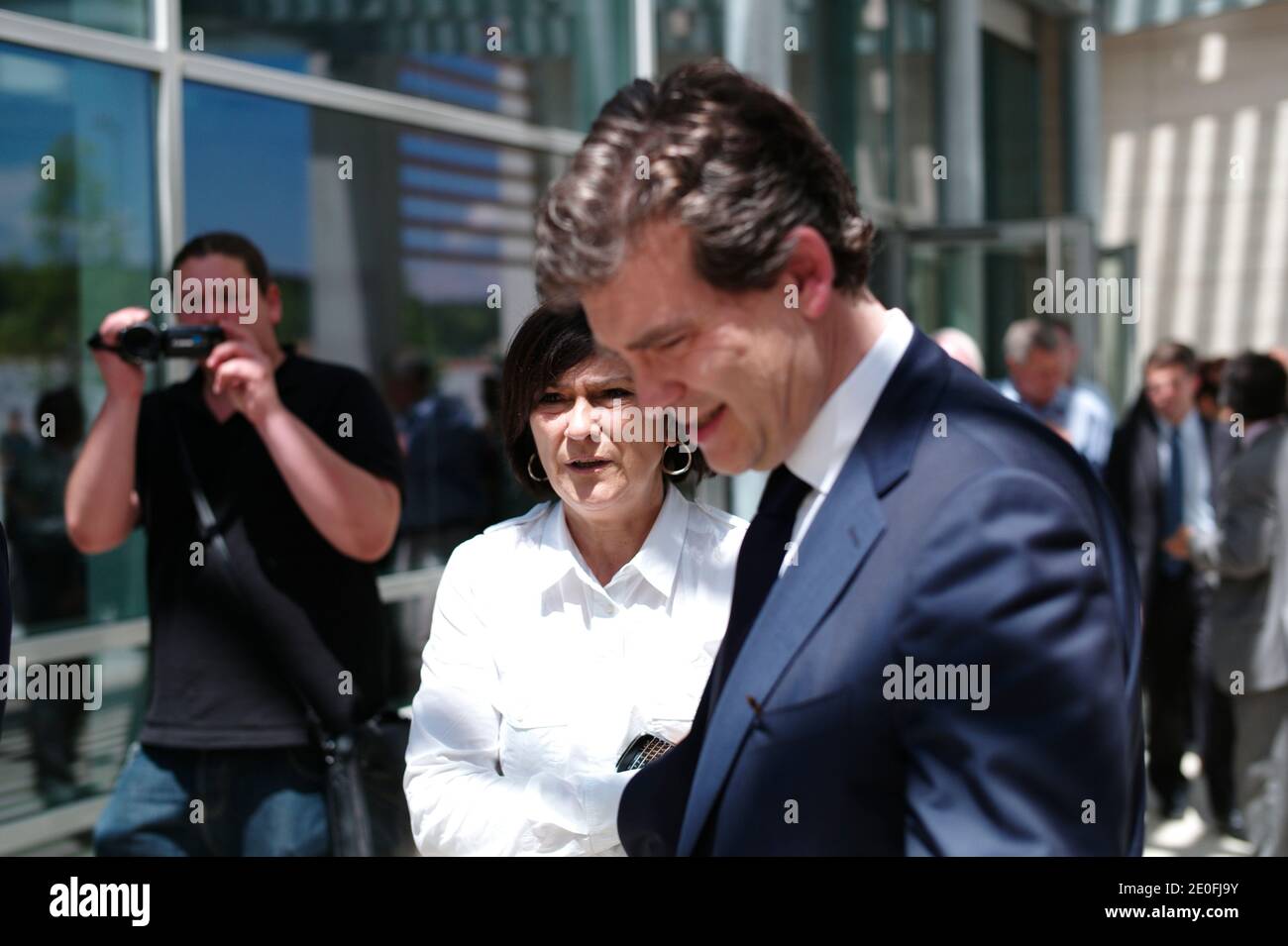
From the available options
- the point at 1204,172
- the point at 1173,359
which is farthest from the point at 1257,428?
the point at 1204,172

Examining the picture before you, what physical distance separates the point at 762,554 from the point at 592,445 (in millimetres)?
534

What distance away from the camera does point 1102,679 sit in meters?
1.13

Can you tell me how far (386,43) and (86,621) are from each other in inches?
107

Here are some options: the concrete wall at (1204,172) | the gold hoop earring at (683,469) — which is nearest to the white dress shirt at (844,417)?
the gold hoop earring at (683,469)

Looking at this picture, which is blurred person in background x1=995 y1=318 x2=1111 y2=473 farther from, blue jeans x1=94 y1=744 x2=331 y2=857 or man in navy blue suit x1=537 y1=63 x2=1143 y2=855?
man in navy blue suit x1=537 y1=63 x2=1143 y2=855

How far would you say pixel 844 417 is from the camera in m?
1.31

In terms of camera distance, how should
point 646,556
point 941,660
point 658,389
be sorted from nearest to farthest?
1. point 941,660
2. point 658,389
3. point 646,556

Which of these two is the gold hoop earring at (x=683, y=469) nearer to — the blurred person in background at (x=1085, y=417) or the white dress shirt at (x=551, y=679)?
the white dress shirt at (x=551, y=679)

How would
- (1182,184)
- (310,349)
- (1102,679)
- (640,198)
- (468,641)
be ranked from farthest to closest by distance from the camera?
1. (1182,184)
2. (310,349)
3. (468,641)
4. (640,198)
5. (1102,679)

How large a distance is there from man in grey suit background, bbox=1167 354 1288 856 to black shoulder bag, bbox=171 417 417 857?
3136mm

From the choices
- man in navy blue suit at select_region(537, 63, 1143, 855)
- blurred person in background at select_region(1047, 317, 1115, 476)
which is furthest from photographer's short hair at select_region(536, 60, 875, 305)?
blurred person in background at select_region(1047, 317, 1115, 476)

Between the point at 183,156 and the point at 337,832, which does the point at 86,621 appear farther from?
the point at 337,832

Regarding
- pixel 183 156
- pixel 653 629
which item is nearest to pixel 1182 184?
pixel 183 156

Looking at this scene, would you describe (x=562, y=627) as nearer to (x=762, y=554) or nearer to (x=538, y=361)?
(x=538, y=361)
